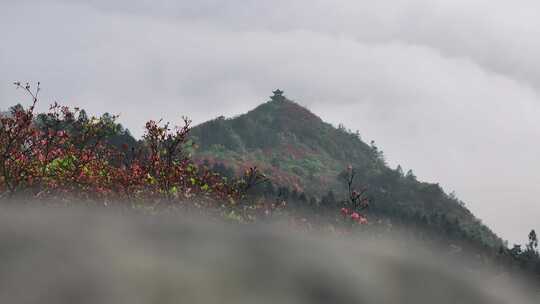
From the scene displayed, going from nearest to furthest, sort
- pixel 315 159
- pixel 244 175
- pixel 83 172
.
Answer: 1. pixel 83 172
2. pixel 244 175
3. pixel 315 159

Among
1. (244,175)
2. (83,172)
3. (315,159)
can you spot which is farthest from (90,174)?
(315,159)

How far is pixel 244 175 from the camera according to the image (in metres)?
29.5

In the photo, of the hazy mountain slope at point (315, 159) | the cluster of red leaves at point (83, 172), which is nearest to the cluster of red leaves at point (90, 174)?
the cluster of red leaves at point (83, 172)

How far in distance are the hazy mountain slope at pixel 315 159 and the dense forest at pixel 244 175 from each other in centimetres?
27

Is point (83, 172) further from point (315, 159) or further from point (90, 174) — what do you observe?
point (315, 159)

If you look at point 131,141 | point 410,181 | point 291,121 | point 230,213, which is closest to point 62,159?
point 230,213

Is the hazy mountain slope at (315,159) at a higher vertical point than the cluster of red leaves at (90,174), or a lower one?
higher

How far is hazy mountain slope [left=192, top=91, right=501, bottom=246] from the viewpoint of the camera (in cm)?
9788

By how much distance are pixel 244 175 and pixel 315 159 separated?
105 metres

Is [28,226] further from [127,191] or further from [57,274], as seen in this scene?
[127,191]

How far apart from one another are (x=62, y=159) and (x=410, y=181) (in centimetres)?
9645

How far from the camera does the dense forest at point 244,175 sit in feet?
70.7

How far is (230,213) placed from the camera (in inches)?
974

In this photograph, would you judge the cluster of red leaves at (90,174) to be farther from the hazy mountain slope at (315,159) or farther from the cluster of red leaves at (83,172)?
the hazy mountain slope at (315,159)
